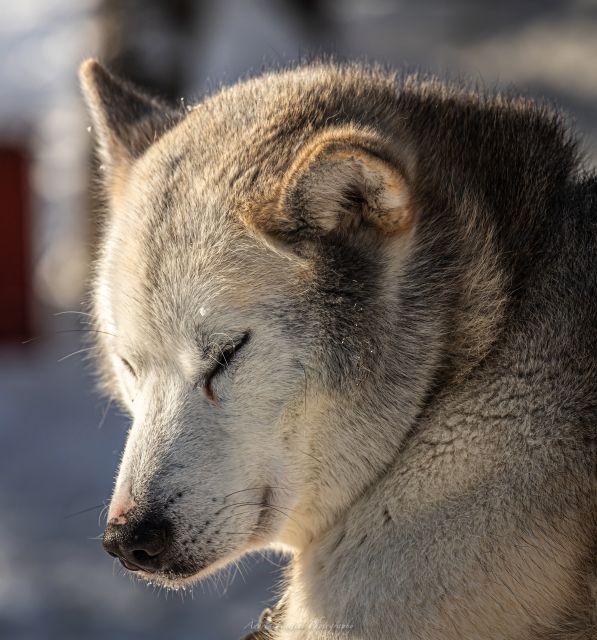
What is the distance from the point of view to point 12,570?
6.50 m

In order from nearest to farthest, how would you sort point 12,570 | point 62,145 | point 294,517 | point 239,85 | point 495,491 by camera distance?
point 495,491
point 294,517
point 239,85
point 12,570
point 62,145

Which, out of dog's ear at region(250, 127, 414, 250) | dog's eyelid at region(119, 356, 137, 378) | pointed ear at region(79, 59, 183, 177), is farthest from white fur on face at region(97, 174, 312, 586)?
pointed ear at region(79, 59, 183, 177)

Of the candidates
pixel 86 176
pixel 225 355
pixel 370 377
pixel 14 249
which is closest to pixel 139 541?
pixel 225 355

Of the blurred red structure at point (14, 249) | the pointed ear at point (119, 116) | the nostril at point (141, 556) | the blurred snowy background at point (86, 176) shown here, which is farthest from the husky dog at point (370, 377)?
the blurred red structure at point (14, 249)

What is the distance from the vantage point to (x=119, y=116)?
3170 mm

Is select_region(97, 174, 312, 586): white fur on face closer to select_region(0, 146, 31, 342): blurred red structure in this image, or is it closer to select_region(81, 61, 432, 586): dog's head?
select_region(81, 61, 432, 586): dog's head

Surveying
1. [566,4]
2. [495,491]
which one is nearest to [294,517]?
[495,491]

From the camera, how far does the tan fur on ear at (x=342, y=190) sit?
2.21 metres

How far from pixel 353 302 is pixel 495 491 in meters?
0.53

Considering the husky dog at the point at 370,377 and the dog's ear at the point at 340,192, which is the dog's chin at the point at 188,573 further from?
the dog's ear at the point at 340,192

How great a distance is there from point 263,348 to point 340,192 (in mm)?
406

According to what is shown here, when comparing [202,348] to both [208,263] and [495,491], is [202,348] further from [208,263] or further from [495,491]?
[495,491]

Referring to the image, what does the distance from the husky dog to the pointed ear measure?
564 mm

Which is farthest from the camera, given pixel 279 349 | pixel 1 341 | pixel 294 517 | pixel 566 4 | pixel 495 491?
pixel 566 4
